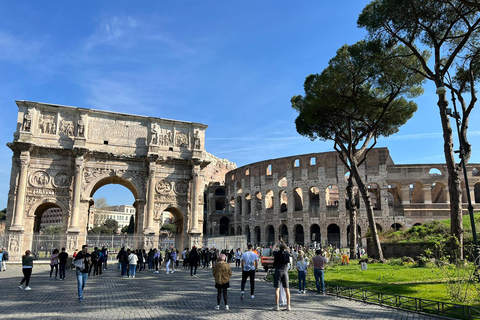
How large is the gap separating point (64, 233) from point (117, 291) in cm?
1339

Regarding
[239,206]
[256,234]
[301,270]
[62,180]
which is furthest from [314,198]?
[301,270]

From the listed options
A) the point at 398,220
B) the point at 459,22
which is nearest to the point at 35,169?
the point at 459,22

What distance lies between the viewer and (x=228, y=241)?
24531 millimetres

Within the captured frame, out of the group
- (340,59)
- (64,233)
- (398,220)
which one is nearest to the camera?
(340,59)

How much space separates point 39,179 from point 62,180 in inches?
49.3

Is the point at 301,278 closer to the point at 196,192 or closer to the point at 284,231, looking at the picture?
the point at 196,192

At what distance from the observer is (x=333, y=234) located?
39.7m

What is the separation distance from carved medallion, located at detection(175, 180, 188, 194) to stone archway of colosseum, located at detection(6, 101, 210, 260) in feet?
0.22

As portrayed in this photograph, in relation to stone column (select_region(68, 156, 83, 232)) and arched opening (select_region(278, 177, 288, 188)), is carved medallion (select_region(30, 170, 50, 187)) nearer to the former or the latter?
stone column (select_region(68, 156, 83, 232))

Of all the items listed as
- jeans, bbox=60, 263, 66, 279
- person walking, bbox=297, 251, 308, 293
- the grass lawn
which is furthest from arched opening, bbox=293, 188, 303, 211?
person walking, bbox=297, 251, 308, 293

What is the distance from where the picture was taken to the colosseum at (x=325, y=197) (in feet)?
121

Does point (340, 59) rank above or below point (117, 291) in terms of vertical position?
above

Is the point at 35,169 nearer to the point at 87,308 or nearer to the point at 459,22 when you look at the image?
the point at 87,308

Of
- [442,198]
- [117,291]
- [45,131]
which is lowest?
[117,291]
